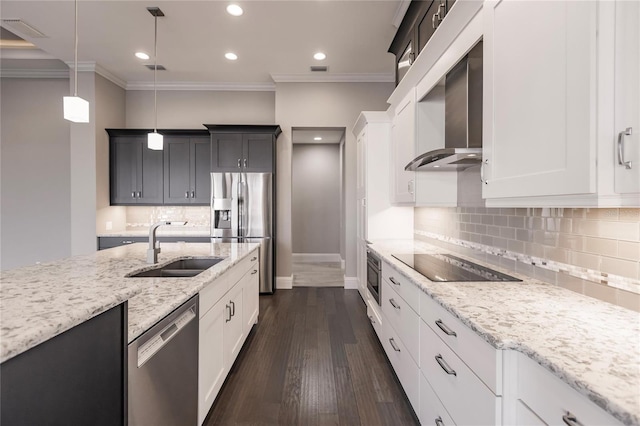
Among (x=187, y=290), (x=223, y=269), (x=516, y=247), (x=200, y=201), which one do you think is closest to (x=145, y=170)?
(x=200, y=201)

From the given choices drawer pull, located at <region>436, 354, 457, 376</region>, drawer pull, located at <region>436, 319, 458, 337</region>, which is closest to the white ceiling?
drawer pull, located at <region>436, 319, 458, 337</region>

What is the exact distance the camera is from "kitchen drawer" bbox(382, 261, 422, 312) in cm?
167

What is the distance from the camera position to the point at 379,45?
3838 millimetres

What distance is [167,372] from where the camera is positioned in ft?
4.14

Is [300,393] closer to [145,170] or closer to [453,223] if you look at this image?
[453,223]

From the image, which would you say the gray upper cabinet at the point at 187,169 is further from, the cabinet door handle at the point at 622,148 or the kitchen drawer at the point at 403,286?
the cabinet door handle at the point at 622,148

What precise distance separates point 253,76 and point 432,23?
3190mm

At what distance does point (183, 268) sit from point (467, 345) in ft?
6.71

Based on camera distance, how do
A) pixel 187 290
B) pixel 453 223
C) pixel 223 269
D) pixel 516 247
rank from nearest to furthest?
1. pixel 187 290
2. pixel 516 247
3. pixel 223 269
4. pixel 453 223

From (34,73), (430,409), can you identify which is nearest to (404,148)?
(430,409)

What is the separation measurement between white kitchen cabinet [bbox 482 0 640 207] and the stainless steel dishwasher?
1510mm

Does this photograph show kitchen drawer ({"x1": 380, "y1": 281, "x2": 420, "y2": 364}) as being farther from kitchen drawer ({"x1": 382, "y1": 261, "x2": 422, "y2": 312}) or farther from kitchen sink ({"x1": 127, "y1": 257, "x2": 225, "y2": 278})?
kitchen sink ({"x1": 127, "y1": 257, "x2": 225, "y2": 278})

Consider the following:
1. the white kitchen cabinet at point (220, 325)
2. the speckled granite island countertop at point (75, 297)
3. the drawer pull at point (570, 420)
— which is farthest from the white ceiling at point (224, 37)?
the drawer pull at point (570, 420)

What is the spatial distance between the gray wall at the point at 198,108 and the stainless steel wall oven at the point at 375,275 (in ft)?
10.4
